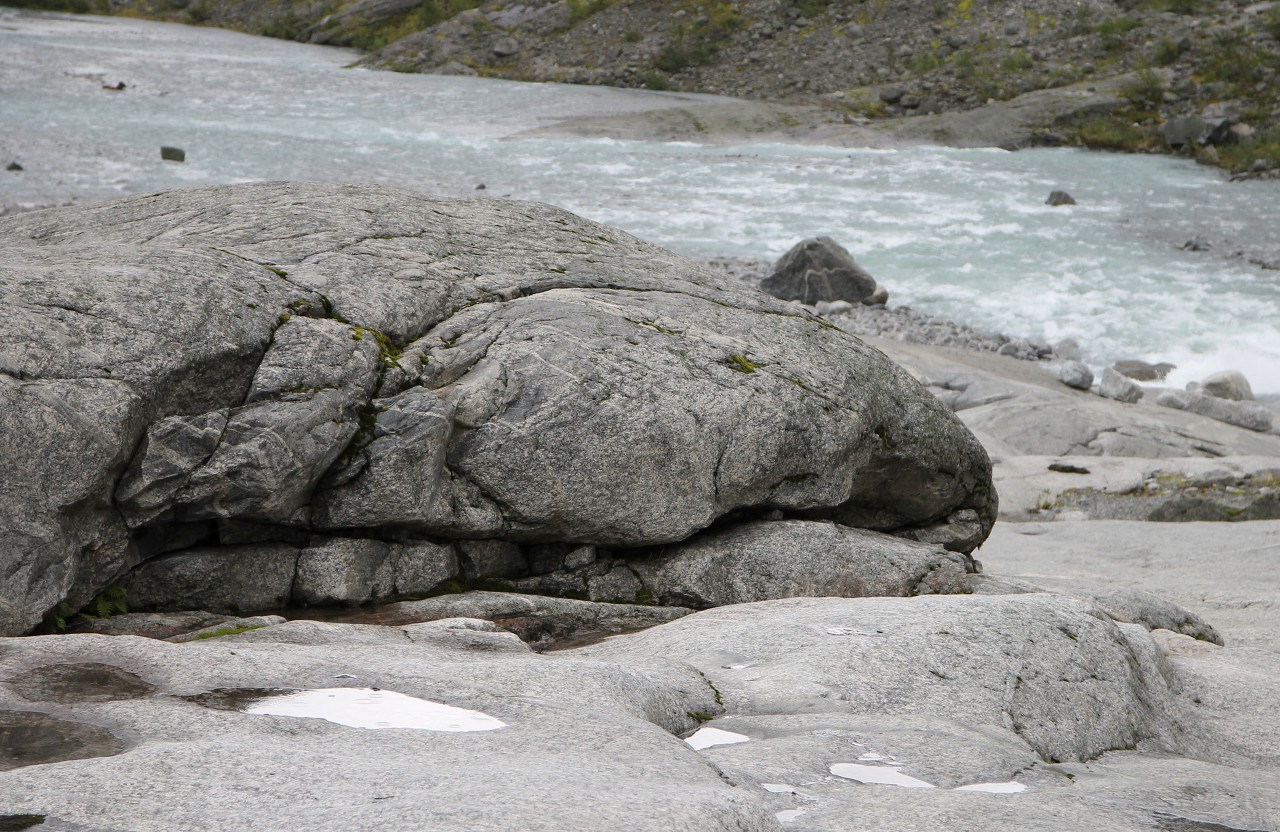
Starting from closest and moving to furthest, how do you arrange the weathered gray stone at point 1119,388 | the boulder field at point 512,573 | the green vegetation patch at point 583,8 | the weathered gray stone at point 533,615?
the boulder field at point 512,573, the weathered gray stone at point 533,615, the weathered gray stone at point 1119,388, the green vegetation patch at point 583,8

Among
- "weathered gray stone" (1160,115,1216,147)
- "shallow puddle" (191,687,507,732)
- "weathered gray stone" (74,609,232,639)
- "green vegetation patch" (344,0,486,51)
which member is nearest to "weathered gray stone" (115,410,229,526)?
"weathered gray stone" (74,609,232,639)

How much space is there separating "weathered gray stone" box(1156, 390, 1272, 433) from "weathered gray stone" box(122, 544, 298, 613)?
1817 centimetres

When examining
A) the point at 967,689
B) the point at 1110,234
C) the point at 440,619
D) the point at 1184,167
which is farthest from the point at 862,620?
the point at 1184,167

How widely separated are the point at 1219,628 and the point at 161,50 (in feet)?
210

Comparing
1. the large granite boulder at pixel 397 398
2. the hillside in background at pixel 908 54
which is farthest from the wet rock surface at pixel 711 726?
the hillside in background at pixel 908 54

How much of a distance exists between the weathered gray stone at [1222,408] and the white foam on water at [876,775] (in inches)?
706

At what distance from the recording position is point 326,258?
9.61 meters

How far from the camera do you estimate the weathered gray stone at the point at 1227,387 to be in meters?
22.1

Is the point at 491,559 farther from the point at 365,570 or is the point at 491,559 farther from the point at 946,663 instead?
the point at 946,663

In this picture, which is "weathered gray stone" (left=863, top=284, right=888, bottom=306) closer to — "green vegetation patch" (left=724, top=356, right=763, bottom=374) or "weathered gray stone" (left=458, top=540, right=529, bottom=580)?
"green vegetation patch" (left=724, top=356, right=763, bottom=374)

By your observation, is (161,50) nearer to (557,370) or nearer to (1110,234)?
(1110,234)

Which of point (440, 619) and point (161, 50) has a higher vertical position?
point (161, 50)

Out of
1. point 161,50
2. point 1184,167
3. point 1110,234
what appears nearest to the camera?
point 1110,234

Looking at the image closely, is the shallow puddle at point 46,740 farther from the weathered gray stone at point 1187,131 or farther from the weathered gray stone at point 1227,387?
the weathered gray stone at point 1187,131
